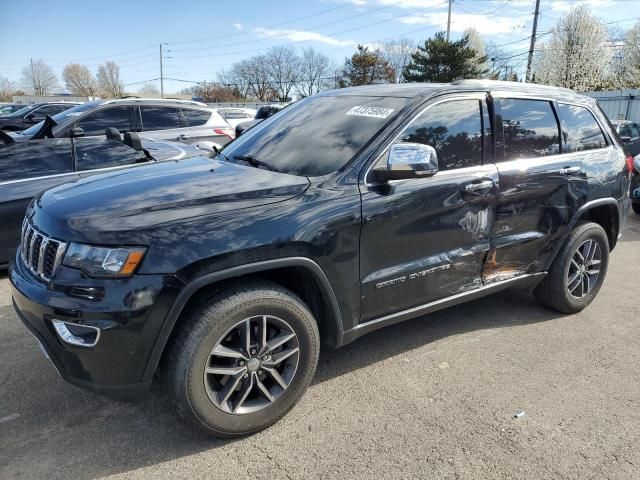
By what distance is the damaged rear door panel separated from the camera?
138 inches

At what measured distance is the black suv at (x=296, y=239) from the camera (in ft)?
7.38

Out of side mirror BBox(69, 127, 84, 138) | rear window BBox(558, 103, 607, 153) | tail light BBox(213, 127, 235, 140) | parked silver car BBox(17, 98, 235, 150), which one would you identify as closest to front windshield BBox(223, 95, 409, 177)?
rear window BBox(558, 103, 607, 153)

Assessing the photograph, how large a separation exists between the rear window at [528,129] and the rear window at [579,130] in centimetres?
13

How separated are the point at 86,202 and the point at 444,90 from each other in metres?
2.31

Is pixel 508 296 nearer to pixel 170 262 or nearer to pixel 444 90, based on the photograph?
pixel 444 90

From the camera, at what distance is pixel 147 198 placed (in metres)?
2.48

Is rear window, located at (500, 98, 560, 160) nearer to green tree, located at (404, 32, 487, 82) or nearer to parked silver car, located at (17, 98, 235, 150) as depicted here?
parked silver car, located at (17, 98, 235, 150)

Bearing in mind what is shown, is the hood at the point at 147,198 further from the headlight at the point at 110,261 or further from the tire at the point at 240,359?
the tire at the point at 240,359

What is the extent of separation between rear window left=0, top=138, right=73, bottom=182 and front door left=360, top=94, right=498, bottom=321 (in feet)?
12.5

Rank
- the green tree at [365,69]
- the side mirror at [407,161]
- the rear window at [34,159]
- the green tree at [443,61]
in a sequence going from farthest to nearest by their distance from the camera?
the green tree at [365,69]
the green tree at [443,61]
the rear window at [34,159]
the side mirror at [407,161]

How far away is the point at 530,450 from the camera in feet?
8.39

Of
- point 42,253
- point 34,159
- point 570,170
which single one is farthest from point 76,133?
point 570,170

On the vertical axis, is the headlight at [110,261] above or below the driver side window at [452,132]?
below

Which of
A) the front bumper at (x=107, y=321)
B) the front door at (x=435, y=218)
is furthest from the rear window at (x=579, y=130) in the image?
the front bumper at (x=107, y=321)
